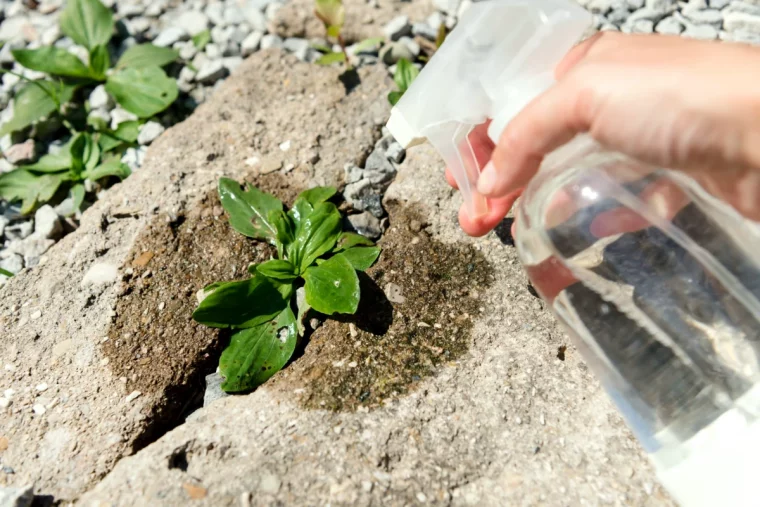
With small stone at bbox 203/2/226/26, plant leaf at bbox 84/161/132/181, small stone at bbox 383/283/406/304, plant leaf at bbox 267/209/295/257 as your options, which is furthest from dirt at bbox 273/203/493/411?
small stone at bbox 203/2/226/26

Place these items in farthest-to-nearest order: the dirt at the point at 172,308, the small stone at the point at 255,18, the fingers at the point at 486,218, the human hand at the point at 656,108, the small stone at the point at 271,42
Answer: the small stone at the point at 255,18
the small stone at the point at 271,42
the dirt at the point at 172,308
the fingers at the point at 486,218
the human hand at the point at 656,108

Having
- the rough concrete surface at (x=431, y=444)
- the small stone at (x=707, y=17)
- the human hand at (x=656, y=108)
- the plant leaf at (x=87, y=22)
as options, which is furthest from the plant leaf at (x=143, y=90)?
the small stone at (x=707, y=17)

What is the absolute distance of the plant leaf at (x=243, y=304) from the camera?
1896mm

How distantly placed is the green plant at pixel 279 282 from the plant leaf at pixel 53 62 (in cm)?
120

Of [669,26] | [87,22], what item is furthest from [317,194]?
[669,26]

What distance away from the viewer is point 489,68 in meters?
1.42

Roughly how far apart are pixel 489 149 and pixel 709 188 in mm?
562

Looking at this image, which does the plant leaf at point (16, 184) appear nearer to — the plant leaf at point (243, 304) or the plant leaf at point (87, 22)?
the plant leaf at point (87, 22)

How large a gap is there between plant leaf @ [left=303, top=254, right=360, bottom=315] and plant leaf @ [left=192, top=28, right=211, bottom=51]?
5.32ft

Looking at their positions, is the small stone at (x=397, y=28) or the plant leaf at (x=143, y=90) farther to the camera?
the small stone at (x=397, y=28)

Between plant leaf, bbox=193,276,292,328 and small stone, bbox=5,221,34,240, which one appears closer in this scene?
plant leaf, bbox=193,276,292,328

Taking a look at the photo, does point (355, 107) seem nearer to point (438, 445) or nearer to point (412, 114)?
point (412, 114)

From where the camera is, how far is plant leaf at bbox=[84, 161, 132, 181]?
262cm

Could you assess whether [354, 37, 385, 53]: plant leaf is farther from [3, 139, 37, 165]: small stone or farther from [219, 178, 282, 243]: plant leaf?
[3, 139, 37, 165]: small stone
